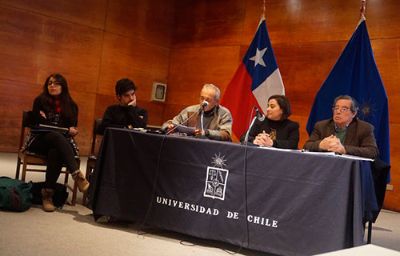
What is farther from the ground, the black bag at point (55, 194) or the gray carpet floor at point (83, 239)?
the black bag at point (55, 194)

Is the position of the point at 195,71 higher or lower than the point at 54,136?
higher

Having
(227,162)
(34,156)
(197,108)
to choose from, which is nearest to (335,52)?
(197,108)

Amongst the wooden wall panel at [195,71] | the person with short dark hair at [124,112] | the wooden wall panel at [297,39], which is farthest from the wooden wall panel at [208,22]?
the person with short dark hair at [124,112]

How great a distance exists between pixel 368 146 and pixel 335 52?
2.57 metres

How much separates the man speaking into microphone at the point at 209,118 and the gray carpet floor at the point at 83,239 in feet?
2.64

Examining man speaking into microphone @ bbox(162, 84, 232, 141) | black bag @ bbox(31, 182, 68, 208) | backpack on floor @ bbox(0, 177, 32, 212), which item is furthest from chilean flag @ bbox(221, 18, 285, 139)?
backpack on floor @ bbox(0, 177, 32, 212)

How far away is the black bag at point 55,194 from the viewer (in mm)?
3555

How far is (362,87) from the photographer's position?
13.9 ft

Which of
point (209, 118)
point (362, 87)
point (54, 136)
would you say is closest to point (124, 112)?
point (54, 136)

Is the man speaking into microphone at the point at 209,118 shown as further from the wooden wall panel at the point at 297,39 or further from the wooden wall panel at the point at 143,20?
the wooden wall panel at the point at 143,20

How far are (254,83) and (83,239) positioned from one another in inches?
105

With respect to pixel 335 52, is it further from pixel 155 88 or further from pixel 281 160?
pixel 281 160

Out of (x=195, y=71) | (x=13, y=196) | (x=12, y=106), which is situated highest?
(x=195, y=71)

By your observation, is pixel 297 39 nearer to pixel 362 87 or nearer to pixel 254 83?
pixel 254 83
